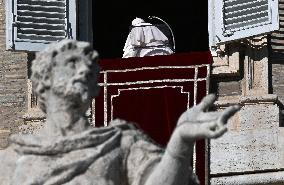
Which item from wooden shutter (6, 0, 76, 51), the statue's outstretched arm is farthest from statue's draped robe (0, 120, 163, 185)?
wooden shutter (6, 0, 76, 51)

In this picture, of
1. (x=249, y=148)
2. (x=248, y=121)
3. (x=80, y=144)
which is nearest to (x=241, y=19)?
(x=248, y=121)

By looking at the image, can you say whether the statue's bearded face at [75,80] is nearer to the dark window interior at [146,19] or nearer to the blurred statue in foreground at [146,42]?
the blurred statue in foreground at [146,42]

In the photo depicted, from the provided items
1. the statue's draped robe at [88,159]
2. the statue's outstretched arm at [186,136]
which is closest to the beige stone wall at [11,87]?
the statue's draped robe at [88,159]

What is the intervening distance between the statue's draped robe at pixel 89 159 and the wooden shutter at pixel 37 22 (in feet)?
32.0

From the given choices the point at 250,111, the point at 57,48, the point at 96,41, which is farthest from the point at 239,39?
the point at 57,48

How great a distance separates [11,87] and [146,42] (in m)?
1.60

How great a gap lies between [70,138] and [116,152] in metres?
0.21

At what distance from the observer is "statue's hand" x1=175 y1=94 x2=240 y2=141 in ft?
22.0

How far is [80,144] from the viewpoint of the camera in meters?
7.15

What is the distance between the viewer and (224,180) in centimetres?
1670

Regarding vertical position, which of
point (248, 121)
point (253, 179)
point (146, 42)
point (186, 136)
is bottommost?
point (253, 179)

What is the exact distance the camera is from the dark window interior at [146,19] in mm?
21078

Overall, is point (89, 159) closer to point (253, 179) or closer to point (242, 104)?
point (253, 179)

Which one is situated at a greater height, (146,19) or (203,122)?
(146,19)
